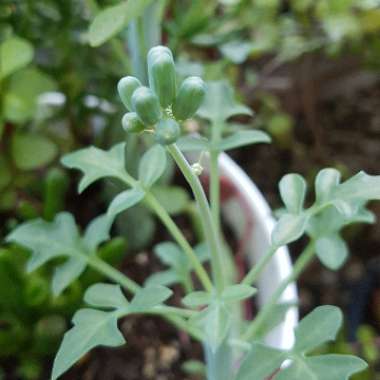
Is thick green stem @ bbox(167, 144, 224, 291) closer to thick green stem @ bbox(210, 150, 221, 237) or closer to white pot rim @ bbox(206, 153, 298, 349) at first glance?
thick green stem @ bbox(210, 150, 221, 237)

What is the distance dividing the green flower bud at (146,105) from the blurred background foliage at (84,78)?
0.12 m

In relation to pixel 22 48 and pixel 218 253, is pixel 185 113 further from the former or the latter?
pixel 22 48

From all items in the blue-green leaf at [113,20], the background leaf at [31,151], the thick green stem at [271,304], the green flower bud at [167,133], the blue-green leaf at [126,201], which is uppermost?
the blue-green leaf at [113,20]

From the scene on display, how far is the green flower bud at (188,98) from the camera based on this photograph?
0.32 metres

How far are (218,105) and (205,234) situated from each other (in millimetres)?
130

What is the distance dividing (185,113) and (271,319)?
237mm

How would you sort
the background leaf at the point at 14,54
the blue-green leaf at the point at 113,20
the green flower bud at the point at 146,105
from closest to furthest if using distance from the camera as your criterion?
1. the green flower bud at the point at 146,105
2. the blue-green leaf at the point at 113,20
3. the background leaf at the point at 14,54

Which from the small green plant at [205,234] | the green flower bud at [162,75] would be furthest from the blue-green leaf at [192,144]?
the green flower bud at [162,75]

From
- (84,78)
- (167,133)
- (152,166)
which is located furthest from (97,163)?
(84,78)

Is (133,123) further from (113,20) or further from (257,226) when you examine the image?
(257,226)

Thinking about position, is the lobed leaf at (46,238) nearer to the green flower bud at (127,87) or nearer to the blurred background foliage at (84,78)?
the blurred background foliage at (84,78)

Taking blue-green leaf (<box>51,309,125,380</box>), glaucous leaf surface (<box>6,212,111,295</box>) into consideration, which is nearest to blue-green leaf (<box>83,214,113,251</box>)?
glaucous leaf surface (<box>6,212,111,295</box>)

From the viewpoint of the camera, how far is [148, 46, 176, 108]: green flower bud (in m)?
0.32

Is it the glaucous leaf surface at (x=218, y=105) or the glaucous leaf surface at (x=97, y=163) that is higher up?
the glaucous leaf surface at (x=97, y=163)
